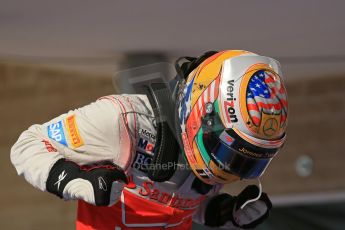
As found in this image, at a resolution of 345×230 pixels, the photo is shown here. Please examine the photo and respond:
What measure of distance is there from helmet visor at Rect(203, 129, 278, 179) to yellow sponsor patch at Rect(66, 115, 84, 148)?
259 mm

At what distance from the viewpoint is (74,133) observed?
140 cm

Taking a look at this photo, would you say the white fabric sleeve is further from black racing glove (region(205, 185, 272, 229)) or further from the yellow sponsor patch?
black racing glove (region(205, 185, 272, 229))

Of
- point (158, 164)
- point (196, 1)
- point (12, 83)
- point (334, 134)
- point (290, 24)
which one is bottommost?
point (334, 134)

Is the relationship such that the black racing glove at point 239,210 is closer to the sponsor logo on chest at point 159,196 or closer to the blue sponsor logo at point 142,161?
the sponsor logo on chest at point 159,196

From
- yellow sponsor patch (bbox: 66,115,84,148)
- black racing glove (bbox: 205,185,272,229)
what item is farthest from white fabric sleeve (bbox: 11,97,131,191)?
black racing glove (bbox: 205,185,272,229)

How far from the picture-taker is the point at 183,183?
1548 millimetres

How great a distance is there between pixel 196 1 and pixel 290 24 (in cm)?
37

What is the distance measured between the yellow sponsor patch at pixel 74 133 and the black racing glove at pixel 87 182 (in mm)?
65

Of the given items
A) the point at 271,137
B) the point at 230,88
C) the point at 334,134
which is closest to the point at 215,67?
the point at 230,88

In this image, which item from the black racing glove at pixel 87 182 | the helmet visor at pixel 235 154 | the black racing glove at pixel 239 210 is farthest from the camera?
the black racing glove at pixel 239 210

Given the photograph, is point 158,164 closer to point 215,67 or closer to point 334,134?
point 215,67

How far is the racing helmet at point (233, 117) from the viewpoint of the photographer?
1.34 m

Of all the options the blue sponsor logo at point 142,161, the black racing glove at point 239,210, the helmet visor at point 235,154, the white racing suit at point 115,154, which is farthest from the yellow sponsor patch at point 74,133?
the black racing glove at point 239,210

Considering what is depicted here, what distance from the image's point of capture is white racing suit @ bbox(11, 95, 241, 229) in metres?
1.38
